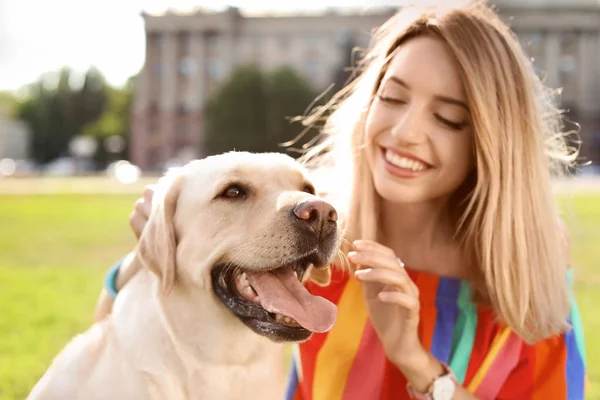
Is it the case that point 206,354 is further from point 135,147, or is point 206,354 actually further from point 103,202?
point 135,147

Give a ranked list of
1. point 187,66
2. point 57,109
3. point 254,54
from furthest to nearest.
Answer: point 57,109 < point 187,66 < point 254,54

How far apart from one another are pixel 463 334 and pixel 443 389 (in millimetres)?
428

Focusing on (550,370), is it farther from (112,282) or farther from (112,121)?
(112,121)

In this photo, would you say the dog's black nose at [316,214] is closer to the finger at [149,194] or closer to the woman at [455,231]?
the woman at [455,231]

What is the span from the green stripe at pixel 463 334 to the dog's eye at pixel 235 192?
4.05 ft

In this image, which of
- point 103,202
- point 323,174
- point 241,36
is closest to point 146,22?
point 241,36

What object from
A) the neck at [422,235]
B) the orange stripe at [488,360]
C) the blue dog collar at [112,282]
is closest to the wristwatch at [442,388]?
the orange stripe at [488,360]

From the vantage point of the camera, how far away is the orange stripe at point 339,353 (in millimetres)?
3191

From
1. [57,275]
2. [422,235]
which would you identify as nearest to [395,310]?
[422,235]

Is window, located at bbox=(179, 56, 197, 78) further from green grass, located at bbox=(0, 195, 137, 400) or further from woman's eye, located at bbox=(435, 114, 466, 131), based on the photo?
woman's eye, located at bbox=(435, 114, 466, 131)

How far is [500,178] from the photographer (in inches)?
118

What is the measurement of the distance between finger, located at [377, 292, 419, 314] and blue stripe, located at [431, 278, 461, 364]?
0.56 m

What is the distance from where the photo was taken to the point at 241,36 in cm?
6681

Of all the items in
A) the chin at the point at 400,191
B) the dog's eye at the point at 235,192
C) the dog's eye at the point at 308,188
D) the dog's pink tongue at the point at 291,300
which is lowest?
the dog's pink tongue at the point at 291,300
